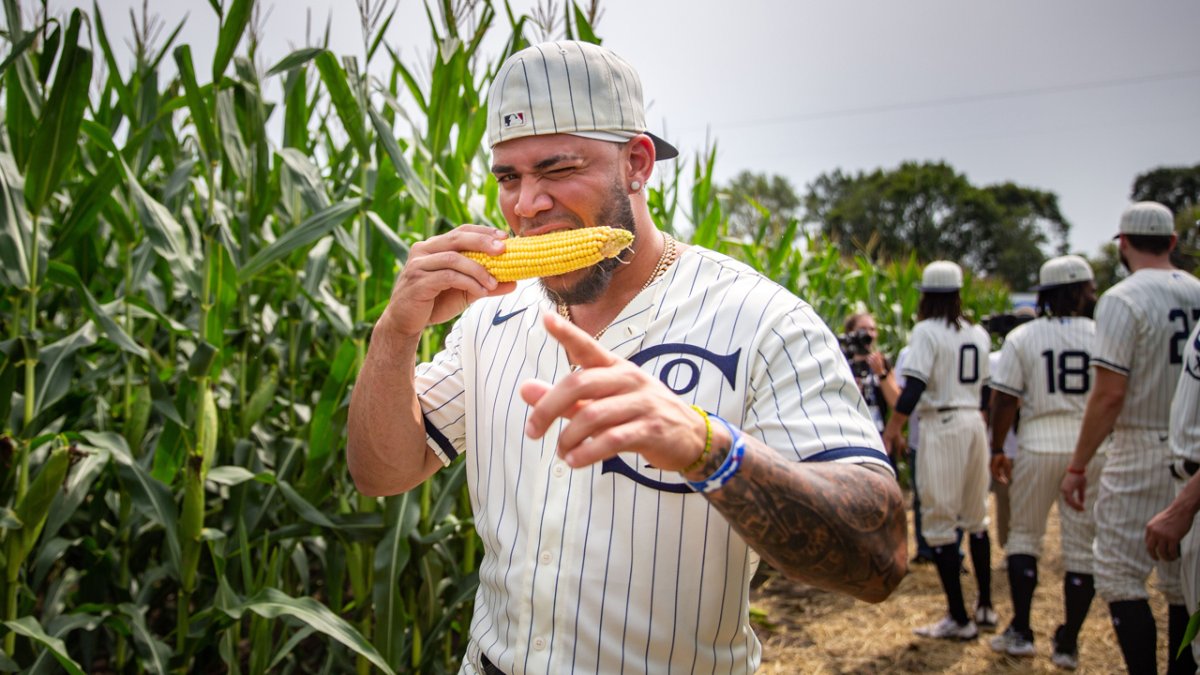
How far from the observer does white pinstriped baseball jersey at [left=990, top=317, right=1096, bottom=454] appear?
16.3 ft

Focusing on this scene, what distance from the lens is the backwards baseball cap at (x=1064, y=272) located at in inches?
204

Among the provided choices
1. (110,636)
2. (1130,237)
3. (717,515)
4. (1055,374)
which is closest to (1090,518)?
(1055,374)

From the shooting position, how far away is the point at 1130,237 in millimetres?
4160

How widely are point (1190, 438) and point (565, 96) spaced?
2774mm

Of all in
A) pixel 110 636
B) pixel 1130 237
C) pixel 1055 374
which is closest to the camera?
pixel 110 636

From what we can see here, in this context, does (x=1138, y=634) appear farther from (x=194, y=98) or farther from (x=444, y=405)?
(x=194, y=98)

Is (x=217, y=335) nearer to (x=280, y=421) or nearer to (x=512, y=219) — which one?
(x=280, y=421)

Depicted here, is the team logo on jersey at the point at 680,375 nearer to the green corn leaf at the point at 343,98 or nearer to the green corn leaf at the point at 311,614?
the green corn leaf at the point at 311,614

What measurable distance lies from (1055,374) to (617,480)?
4.51 meters

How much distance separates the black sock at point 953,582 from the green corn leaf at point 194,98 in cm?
480

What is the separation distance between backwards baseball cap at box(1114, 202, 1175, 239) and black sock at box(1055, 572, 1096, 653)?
1.89 m

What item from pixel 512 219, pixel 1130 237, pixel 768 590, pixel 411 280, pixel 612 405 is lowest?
pixel 768 590

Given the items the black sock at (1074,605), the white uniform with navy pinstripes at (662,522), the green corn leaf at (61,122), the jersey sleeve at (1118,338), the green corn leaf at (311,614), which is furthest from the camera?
the black sock at (1074,605)

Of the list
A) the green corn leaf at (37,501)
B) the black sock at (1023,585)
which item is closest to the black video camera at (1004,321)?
the black sock at (1023,585)
